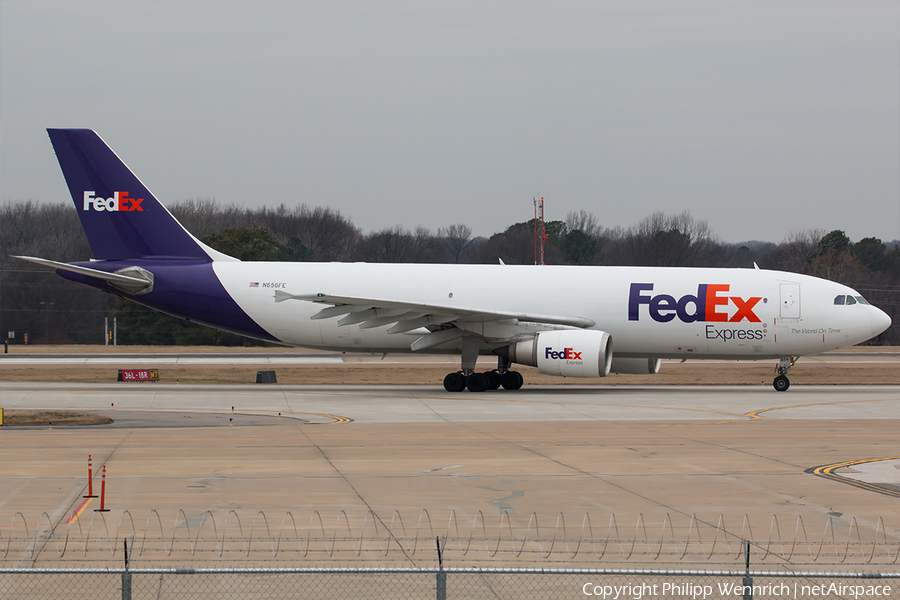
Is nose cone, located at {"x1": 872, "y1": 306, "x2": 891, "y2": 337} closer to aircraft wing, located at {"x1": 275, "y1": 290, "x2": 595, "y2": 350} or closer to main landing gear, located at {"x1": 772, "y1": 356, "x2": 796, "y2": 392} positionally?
main landing gear, located at {"x1": 772, "y1": 356, "x2": 796, "y2": 392}

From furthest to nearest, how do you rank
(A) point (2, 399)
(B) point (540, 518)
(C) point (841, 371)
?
1. (C) point (841, 371)
2. (A) point (2, 399)
3. (B) point (540, 518)

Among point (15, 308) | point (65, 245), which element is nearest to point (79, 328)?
point (15, 308)

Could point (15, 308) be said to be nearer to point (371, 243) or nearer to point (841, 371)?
point (371, 243)

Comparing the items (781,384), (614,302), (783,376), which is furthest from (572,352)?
(783,376)

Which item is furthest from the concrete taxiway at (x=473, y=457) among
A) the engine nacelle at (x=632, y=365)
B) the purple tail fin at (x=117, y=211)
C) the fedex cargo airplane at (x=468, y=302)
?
the purple tail fin at (x=117, y=211)

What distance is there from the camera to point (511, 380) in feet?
113

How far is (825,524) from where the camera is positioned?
1231 cm

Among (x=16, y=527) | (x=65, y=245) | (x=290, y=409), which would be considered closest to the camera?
(x=16, y=527)

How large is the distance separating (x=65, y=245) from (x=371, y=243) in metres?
32.4

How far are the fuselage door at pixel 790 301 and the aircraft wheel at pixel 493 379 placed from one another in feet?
32.9

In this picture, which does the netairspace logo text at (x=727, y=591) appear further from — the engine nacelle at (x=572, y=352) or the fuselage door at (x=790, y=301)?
the fuselage door at (x=790, y=301)

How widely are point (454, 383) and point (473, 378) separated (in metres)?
0.70

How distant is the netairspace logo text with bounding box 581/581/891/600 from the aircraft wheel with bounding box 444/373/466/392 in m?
24.5

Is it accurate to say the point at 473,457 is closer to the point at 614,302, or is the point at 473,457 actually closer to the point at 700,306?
the point at 614,302
